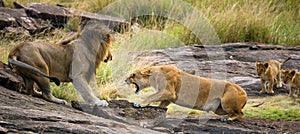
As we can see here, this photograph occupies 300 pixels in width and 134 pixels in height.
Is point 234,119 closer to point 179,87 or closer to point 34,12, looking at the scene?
point 179,87

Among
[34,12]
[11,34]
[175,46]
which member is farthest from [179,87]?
[34,12]

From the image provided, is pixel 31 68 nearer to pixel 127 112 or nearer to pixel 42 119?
pixel 42 119

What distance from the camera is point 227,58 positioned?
13.0 m

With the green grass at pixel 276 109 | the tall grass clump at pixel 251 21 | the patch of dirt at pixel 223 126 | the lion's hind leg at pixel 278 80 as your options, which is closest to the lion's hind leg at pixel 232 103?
the patch of dirt at pixel 223 126

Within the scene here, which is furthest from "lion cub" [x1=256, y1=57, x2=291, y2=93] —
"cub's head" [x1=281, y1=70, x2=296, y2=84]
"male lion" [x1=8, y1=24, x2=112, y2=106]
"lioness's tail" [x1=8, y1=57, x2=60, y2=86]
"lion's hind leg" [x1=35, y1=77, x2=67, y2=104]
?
"lioness's tail" [x1=8, y1=57, x2=60, y2=86]

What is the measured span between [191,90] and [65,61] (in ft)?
6.06

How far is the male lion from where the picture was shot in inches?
296

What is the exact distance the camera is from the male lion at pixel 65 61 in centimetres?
752

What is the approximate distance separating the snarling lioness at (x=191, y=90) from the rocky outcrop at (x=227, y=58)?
2.25 meters

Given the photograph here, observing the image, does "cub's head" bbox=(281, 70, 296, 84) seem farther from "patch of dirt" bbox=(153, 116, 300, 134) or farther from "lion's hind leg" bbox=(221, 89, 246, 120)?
"lion's hind leg" bbox=(221, 89, 246, 120)

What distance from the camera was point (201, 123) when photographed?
8.88m

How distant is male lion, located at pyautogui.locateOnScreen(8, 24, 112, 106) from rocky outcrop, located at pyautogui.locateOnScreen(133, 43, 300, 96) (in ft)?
12.5

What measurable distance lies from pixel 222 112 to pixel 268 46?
4.79 meters

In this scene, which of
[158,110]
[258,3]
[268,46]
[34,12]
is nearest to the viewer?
[158,110]
